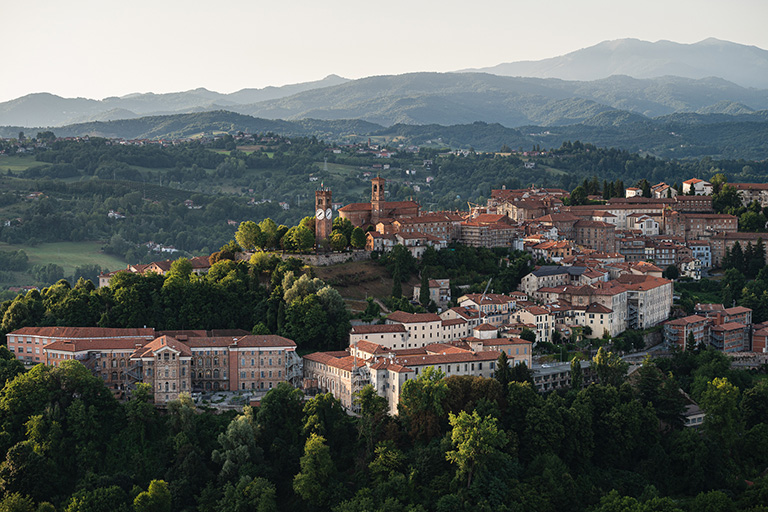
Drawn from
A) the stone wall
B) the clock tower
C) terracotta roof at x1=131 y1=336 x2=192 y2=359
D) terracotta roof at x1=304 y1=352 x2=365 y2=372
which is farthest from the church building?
terracotta roof at x1=131 y1=336 x2=192 y2=359

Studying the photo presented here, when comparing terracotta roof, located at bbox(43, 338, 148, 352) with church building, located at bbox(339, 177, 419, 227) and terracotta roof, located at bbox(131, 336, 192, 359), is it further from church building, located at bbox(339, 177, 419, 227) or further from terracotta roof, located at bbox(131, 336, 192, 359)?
church building, located at bbox(339, 177, 419, 227)

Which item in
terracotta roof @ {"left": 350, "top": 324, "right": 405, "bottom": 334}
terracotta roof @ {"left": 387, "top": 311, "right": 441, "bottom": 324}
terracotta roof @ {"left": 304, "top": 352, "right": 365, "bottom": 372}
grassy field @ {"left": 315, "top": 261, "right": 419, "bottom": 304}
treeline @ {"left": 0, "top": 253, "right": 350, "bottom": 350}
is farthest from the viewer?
grassy field @ {"left": 315, "top": 261, "right": 419, "bottom": 304}

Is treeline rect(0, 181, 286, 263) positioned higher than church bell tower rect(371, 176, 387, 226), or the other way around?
church bell tower rect(371, 176, 387, 226)

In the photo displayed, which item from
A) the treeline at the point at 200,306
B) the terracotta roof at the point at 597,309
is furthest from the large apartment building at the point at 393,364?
the terracotta roof at the point at 597,309

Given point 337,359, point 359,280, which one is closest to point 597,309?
point 359,280

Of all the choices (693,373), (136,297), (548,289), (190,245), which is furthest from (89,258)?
(693,373)

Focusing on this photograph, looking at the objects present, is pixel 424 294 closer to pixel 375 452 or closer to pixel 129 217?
pixel 375 452
